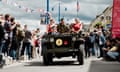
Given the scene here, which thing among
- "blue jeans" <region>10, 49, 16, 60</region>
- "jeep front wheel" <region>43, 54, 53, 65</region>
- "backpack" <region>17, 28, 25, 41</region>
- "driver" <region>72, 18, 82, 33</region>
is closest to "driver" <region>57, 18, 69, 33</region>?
"driver" <region>72, 18, 82, 33</region>

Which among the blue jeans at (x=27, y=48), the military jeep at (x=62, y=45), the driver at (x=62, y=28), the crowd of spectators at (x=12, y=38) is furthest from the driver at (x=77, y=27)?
the blue jeans at (x=27, y=48)

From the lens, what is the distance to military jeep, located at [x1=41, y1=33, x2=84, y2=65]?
2120 cm

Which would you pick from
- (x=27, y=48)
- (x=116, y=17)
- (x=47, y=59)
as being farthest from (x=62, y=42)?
(x=27, y=48)

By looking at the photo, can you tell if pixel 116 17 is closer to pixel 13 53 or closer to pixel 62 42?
pixel 62 42

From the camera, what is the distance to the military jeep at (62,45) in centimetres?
2120

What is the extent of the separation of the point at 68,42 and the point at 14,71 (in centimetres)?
367

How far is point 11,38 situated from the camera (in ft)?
74.4

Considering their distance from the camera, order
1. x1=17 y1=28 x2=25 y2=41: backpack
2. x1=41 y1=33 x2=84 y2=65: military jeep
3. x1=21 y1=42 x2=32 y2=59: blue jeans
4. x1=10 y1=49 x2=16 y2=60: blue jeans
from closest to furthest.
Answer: x1=41 y1=33 x2=84 y2=65: military jeep < x1=10 y1=49 x2=16 y2=60: blue jeans < x1=17 y1=28 x2=25 y2=41: backpack < x1=21 y1=42 x2=32 y2=59: blue jeans

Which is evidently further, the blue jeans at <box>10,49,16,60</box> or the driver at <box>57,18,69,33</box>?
the blue jeans at <box>10,49,16,60</box>

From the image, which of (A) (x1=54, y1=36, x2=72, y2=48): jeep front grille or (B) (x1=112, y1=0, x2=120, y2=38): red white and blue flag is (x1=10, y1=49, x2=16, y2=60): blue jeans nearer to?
(A) (x1=54, y1=36, x2=72, y2=48): jeep front grille

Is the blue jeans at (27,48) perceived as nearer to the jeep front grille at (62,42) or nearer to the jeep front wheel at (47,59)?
the jeep front wheel at (47,59)

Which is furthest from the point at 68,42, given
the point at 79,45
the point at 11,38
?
the point at 11,38

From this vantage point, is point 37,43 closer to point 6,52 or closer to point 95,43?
point 95,43

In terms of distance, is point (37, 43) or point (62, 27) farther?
point (37, 43)
